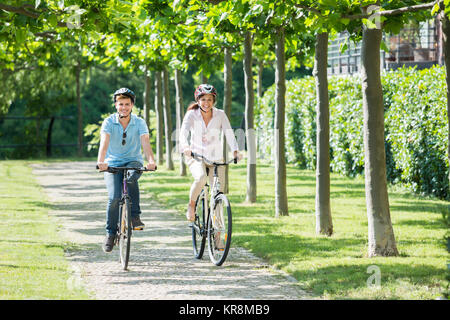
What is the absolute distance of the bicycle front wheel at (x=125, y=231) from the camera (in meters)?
7.48

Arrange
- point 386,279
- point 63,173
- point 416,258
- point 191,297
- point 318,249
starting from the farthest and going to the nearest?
point 63,173 → point 318,249 → point 416,258 → point 386,279 → point 191,297

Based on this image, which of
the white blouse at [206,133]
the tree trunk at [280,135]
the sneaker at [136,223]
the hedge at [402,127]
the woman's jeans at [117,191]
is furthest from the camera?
the hedge at [402,127]

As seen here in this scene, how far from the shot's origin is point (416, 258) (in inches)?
308

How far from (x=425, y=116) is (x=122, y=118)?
25.7 feet

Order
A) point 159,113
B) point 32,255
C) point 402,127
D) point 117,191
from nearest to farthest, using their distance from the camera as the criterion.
Answer: point 117,191 → point 32,255 → point 402,127 → point 159,113

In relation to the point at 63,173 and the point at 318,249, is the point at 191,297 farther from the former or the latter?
the point at 63,173

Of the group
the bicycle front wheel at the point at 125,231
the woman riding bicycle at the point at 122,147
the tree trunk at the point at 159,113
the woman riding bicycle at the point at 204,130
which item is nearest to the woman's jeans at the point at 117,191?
the woman riding bicycle at the point at 122,147

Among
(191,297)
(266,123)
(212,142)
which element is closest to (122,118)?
(212,142)

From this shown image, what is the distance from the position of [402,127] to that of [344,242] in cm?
623

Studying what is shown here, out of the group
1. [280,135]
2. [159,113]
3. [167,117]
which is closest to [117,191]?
[280,135]

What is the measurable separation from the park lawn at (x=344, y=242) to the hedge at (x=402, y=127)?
0.53 m

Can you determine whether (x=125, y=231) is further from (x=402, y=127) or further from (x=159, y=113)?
(x=159, y=113)

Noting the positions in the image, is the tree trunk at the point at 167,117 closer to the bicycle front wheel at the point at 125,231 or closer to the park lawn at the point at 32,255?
the park lawn at the point at 32,255

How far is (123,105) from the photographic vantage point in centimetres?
775
